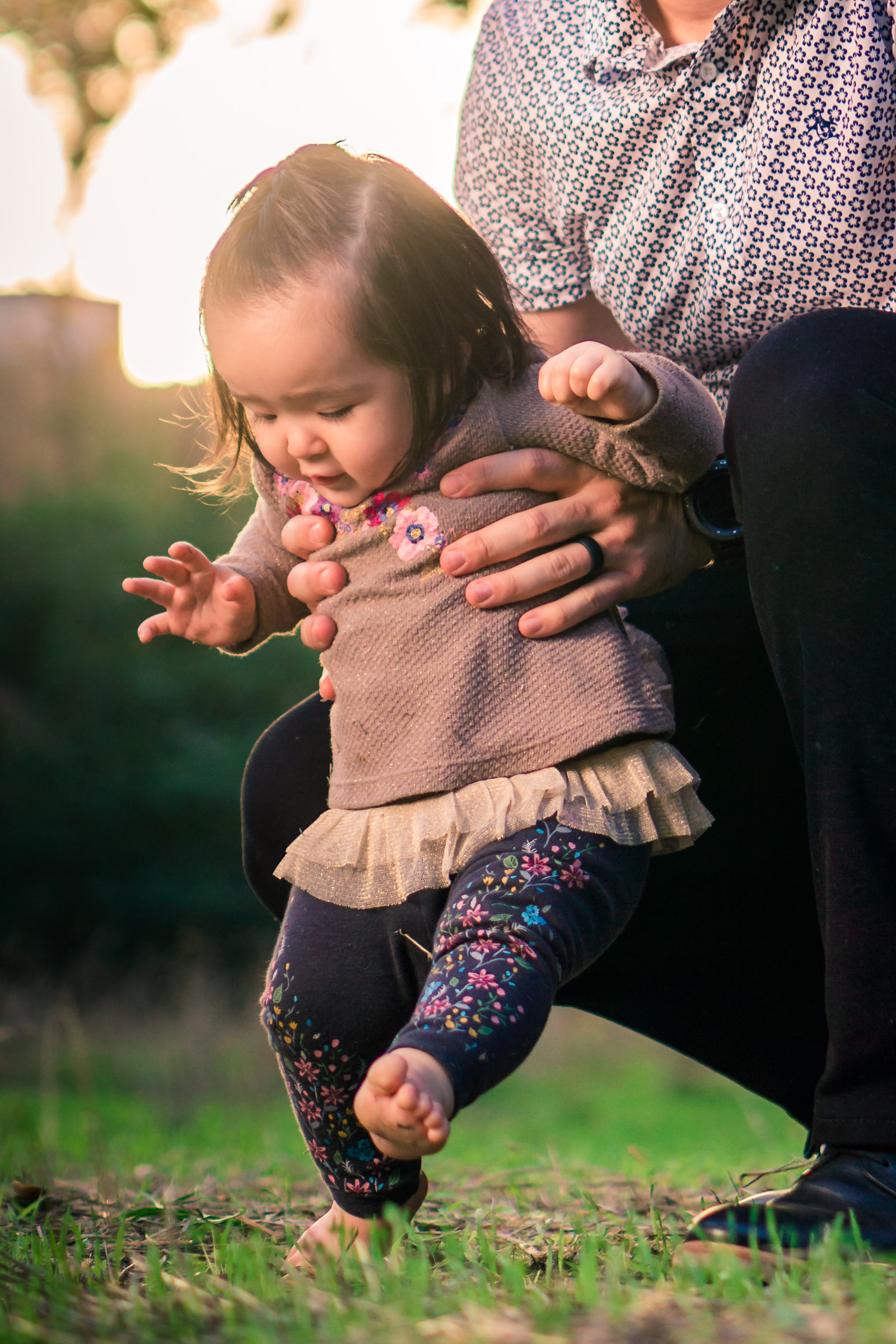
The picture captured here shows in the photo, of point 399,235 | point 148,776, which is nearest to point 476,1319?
point 399,235

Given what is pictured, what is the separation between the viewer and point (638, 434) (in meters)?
1.51

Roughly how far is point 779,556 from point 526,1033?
59 cm

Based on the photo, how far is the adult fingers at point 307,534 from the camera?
1.62 metres

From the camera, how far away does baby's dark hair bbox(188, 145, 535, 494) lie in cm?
148

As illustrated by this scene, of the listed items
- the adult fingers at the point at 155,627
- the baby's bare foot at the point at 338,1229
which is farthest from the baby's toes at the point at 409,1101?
the adult fingers at the point at 155,627

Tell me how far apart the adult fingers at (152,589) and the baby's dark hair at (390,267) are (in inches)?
11.7

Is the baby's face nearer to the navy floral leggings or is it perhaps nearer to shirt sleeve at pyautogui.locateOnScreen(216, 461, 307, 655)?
shirt sleeve at pyautogui.locateOnScreen(216, 461, 307, 655)

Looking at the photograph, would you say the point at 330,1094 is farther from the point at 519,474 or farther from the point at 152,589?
the point at 519,474

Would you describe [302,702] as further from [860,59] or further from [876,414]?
[860,59]

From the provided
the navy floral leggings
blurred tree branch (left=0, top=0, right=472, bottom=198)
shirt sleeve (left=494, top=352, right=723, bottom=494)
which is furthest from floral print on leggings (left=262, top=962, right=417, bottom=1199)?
blurred tree branch (left=0, top=0, right=472, bottom=198)

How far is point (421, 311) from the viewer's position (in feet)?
4.96

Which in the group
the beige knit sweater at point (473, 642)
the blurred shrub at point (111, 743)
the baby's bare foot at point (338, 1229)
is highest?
the beige knit sweater at point (473, 642)

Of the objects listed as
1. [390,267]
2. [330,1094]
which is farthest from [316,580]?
[330,1094]

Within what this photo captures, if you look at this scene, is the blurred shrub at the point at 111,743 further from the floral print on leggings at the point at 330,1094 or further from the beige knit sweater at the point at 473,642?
the beige knit sweater at the point at 473,642
